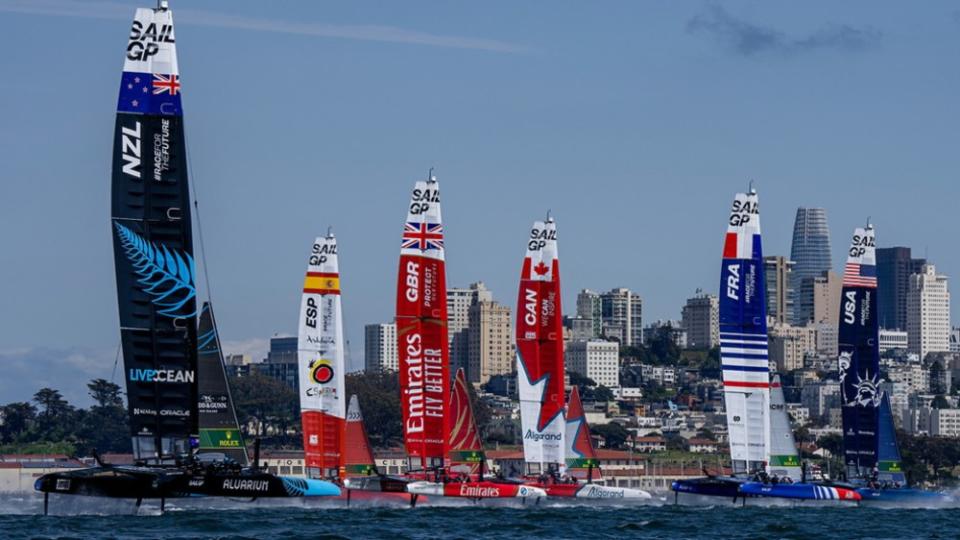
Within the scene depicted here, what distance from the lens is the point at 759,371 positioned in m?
55.6

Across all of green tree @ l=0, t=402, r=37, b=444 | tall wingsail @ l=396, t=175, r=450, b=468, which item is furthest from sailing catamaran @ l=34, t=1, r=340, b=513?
green tree @ l=0, t=402, r=37, b=444

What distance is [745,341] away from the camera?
181 ft

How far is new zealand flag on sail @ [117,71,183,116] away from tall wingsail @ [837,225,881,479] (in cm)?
3061

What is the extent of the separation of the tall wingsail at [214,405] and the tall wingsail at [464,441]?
8.97m

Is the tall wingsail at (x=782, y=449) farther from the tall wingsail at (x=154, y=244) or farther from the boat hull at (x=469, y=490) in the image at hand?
the tall wingsail at (x=154, y=244)

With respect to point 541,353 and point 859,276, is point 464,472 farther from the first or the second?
point 859,276

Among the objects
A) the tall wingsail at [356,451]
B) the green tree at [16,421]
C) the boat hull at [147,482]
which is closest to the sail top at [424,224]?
the tall wingsail at [356,451]

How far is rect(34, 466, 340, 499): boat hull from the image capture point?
34.1m

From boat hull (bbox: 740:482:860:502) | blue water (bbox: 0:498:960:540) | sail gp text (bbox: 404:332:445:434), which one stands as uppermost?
sail gp text (bbox: 404:332:445:434)

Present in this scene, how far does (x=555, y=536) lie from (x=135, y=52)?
35.9ft

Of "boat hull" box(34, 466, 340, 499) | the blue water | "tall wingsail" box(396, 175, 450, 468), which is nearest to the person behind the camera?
"boat hull" box(34, 466, 340, 499)

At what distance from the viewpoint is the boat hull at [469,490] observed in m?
51.2

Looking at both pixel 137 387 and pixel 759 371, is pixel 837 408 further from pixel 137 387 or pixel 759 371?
pixel 137 387

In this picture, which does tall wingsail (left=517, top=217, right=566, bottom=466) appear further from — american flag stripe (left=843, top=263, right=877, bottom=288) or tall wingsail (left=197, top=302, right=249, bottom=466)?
tall wingsail (left=197, top=302, right=249, bottom=466)
